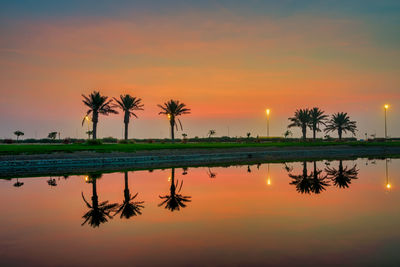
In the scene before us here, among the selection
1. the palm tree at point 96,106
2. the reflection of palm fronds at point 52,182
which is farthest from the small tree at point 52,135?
the reflection of palm fronds at point 52,182

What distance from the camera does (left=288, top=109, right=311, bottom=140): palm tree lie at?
87375 mm

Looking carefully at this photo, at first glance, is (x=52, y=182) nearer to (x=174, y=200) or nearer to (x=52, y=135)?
(x=174, y=200)

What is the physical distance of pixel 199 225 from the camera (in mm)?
10859

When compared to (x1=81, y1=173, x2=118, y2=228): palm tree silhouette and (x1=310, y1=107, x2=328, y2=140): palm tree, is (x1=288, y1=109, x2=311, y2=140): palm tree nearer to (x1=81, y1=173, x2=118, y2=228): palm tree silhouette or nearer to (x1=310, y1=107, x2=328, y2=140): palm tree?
(x1=310, y1=107, x2=328, y2=140): palm tree

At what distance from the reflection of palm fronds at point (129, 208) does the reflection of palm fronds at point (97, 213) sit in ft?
1.18

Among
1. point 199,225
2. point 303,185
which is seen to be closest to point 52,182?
point 199,225

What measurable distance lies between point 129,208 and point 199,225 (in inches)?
154

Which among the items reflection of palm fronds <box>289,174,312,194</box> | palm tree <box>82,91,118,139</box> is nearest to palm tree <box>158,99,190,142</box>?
palm tree <box>82,91,118,139</box>

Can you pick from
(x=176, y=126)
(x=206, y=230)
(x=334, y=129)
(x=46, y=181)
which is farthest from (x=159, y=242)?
(x=334, y=129)

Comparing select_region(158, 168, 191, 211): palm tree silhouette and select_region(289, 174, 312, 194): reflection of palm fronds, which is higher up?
select_region(289, 174, 312, 194): reflection of palm fronds

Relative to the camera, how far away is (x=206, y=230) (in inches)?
402

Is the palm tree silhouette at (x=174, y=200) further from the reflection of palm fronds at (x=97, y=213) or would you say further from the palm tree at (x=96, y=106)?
the palm tree at (x=96, y=106)

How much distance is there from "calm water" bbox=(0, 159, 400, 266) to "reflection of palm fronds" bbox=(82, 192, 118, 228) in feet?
0.12

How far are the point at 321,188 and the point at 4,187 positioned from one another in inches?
689
